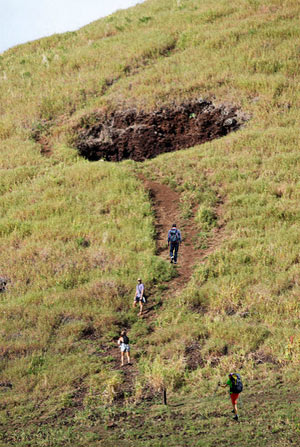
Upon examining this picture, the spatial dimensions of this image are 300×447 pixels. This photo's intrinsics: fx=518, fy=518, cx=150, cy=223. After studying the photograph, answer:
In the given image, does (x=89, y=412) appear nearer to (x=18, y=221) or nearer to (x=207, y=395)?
(x=207, y=395)

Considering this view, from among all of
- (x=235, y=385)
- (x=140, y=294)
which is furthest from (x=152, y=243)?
(x=235, y=385)

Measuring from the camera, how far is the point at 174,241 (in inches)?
657

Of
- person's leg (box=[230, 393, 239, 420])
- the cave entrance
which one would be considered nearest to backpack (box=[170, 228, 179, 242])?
person's leg (box=[230, 393, 239, 420])

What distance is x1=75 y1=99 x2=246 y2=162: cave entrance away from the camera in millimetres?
27062

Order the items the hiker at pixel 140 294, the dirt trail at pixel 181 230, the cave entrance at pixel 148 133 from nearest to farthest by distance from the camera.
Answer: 1. the hiker at pixel 140 294
2. the dirt trail at pixel 181 230
3. the cave entrance at pixel 148 133

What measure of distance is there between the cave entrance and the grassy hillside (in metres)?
0.58

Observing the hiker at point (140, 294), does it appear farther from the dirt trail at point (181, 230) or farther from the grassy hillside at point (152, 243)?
the dirt trail at point (181, 230)

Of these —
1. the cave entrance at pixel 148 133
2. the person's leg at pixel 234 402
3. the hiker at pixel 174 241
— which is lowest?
the person's leg at pixel 234 402

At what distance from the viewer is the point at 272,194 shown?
19.5 m

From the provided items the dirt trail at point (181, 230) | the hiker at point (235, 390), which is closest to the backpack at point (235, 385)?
the hiker at point (235, 390)

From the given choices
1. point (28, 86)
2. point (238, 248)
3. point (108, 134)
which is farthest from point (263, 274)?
point (28, 86)

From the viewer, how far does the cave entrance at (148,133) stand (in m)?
27.1

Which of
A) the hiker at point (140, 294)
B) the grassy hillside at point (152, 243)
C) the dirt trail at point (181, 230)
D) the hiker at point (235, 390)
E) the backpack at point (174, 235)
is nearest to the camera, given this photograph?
the hiker at point (235, 390)

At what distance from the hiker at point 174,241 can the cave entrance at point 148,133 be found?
11.0 meters
